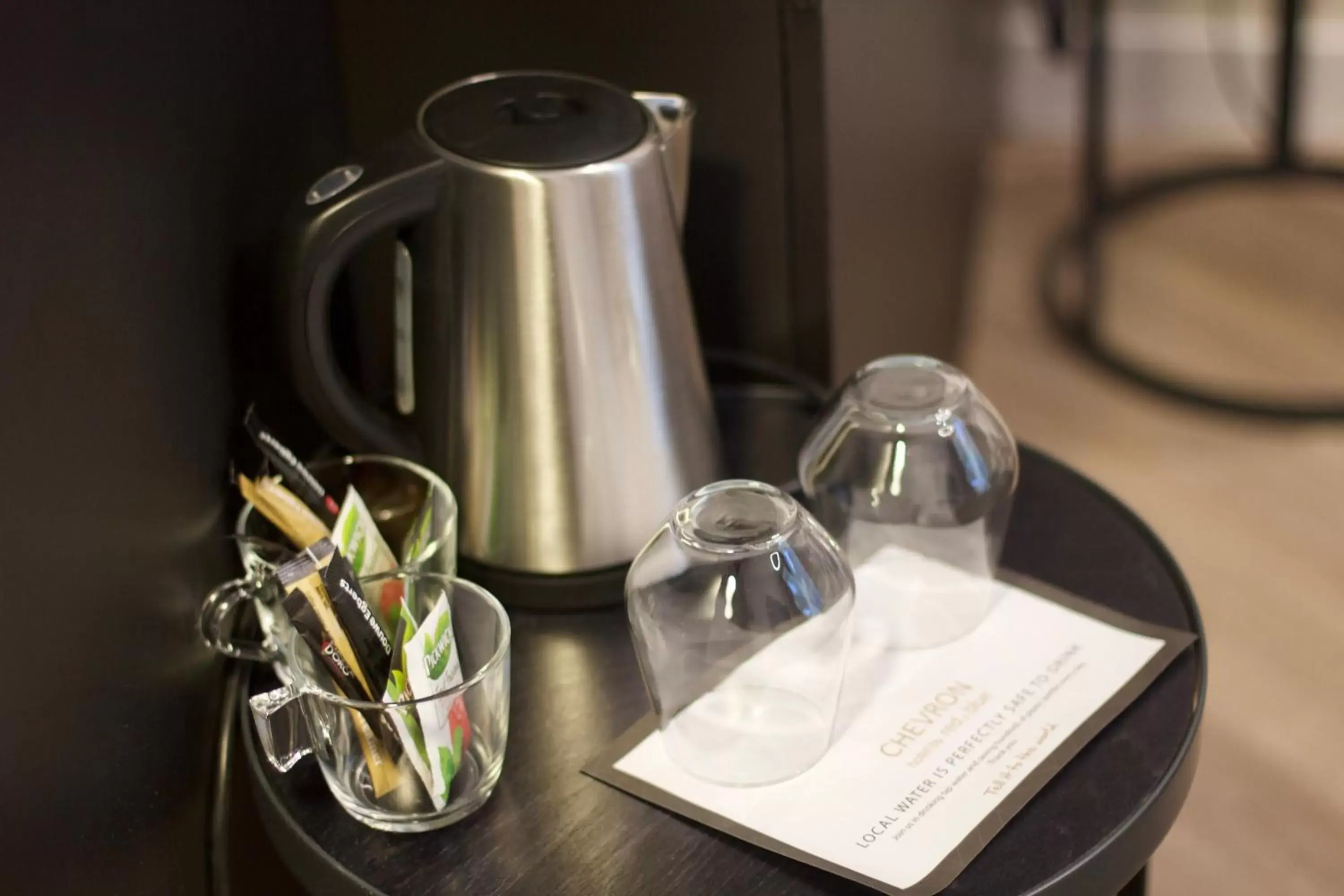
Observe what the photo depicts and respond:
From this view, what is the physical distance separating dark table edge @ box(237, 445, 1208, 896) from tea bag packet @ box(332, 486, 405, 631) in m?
0.08

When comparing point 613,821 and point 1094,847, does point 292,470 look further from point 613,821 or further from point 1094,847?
point 1094,847

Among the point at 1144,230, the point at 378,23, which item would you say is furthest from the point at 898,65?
the point at 1144,230

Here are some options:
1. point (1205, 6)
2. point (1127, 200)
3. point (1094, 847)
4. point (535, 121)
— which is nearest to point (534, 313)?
point (535, 121)

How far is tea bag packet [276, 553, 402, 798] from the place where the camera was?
0.61m

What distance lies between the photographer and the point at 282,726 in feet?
2.03

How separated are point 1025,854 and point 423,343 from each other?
376mm

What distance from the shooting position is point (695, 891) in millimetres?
600

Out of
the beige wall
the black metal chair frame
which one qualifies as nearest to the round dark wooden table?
the black metal chair frame

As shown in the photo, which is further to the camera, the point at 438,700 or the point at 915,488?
the point at 915,488

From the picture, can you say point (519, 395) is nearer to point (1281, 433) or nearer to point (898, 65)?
point (898, 65)

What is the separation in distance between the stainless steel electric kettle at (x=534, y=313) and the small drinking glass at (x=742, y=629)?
3.1 inches

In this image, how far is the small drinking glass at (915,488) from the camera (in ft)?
2.39

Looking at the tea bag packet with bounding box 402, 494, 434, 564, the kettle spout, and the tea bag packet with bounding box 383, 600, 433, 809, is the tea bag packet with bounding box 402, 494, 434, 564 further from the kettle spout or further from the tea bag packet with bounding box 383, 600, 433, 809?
the kettle spout

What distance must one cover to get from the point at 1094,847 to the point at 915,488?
8.3 inches
